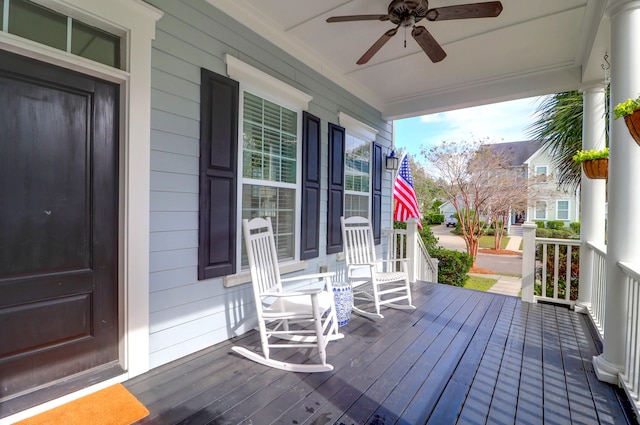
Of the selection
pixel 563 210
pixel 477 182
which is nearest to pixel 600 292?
pixel 477 182

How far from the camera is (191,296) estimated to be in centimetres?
243

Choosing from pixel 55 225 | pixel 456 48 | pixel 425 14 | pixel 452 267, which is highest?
pixel 456 48

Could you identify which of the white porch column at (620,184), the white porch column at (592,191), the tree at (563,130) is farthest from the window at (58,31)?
the tree at (563,130)

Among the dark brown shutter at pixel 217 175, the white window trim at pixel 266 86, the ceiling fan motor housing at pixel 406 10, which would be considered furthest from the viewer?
the white window trim at pixel 266 86

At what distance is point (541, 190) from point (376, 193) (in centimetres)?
808

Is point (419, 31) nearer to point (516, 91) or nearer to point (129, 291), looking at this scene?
point (516, 91)

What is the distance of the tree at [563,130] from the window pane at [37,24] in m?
5.40

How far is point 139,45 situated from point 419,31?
2.05m

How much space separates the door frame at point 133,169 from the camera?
2.02 metres

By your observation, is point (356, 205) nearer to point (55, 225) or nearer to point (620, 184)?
point (620, 184)

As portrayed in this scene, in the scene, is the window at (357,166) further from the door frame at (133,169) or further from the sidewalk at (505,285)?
the sidewalk at (505,285)

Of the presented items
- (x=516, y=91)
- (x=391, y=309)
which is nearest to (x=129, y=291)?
(x=391, y=309)

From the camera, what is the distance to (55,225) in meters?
1.84

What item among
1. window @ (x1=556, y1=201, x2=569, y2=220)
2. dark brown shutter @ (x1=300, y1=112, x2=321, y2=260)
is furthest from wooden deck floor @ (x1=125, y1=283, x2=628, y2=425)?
window @ (x1=556, y1=201, x2=569, y2=220)
